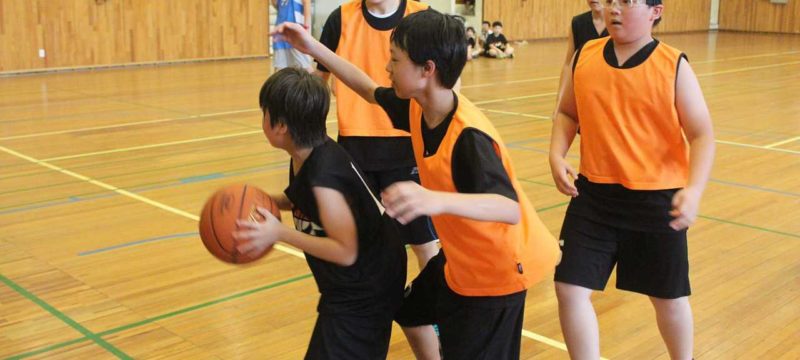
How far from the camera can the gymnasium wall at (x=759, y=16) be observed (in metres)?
25.0

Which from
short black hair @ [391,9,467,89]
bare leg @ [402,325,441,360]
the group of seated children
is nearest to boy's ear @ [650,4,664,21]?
short black hair @ [391,9,467,89]

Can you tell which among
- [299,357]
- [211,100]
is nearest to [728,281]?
[299,357]

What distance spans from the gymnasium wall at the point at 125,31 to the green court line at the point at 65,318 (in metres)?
9.34

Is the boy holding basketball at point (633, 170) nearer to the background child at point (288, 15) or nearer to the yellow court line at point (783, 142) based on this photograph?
the yellow court line at point (783, 142)

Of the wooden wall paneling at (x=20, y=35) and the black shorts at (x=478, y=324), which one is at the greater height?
the wooden wall paneling at (x=20, y=35)

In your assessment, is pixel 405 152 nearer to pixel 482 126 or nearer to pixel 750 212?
pixel 482 126

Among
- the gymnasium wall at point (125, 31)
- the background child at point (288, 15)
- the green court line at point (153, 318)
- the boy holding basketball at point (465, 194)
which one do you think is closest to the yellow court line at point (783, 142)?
the background child at point (288, 15)

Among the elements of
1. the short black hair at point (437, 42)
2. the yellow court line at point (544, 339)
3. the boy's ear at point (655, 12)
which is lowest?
the yellow court line at point (544, 339)

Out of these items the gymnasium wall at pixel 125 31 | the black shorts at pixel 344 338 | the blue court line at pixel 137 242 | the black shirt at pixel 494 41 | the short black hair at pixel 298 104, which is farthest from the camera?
the black shirt at pixel 494 41

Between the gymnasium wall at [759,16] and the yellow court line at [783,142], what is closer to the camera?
the yellow court line at [783,142]

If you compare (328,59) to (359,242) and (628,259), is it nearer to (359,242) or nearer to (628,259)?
(359,242)

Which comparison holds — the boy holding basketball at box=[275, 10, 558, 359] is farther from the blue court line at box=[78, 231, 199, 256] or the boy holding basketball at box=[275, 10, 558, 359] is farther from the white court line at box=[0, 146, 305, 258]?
the blue court line at box=[78, 231, 199, 256]

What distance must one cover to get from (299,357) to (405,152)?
0.94m

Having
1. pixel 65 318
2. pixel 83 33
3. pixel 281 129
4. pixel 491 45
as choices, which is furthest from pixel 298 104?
pixel 491 45
